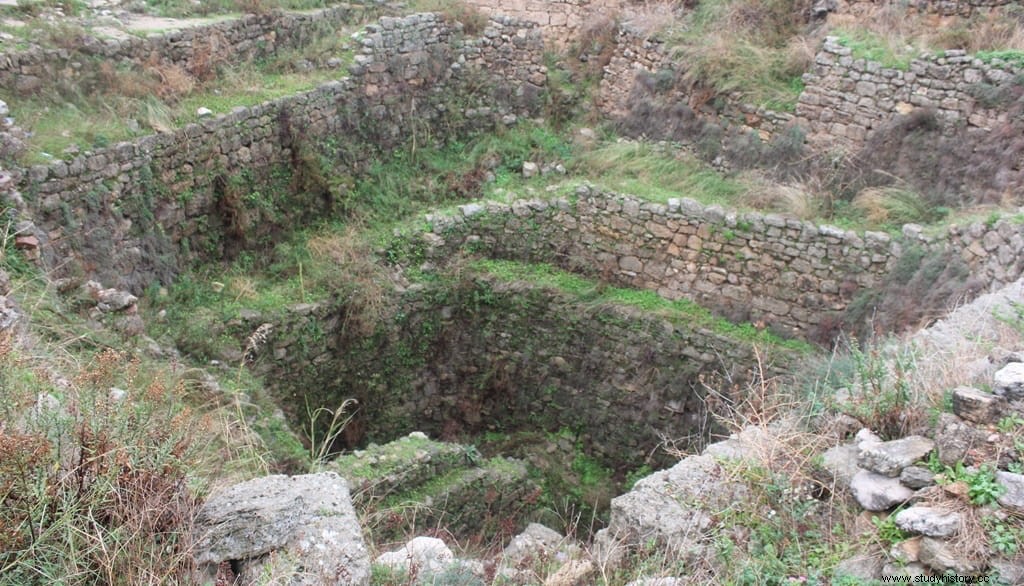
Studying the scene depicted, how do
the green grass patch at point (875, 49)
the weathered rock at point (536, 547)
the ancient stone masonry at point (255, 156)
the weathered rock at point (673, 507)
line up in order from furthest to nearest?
the green grass patch at point (875, 49) < the ancient stone masonry at point (255, 156) < the weathered rock at point (536, 547) < the weathered rock at point (673, 507)

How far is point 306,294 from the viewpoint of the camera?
27.8 feet

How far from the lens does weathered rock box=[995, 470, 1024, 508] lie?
3.20m

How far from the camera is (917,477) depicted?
354 cm

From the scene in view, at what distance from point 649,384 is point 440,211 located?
10.1 ft

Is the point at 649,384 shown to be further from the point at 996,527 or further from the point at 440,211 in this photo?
the point at 996,527

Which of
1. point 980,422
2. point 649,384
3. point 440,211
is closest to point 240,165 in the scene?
point 440,211

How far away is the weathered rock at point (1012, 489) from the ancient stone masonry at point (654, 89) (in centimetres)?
697

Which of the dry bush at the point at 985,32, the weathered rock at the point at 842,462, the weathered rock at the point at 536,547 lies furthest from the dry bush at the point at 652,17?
the weathered rock at the point at 842,462

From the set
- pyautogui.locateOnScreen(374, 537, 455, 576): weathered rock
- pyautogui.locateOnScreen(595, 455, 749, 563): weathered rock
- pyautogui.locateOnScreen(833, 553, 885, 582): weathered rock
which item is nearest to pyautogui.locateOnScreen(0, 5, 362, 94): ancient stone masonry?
pyautogui.locateOnScreen(374, 537, 455, 576): weathered rock

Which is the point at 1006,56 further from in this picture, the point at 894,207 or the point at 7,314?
the point at 7,314

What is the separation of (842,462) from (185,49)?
8.13m

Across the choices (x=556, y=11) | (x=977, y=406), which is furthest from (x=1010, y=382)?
(x=556, y=11)

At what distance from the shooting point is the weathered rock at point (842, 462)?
3953 millimetres

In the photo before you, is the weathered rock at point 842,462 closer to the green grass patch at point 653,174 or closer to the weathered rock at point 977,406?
the weathered rock at point 977,406
